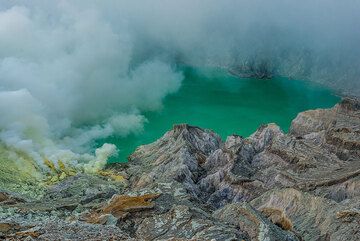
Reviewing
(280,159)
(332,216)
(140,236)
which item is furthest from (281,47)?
(140,236)

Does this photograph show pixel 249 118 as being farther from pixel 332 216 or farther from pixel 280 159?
pixel 332 216

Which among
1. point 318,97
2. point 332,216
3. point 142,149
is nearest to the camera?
point 332,216

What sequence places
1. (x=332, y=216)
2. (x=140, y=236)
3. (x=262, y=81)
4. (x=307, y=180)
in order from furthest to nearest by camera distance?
(x=262, y=81), (x=307, y=180), (x=332, y=216), (x=140, y=236)

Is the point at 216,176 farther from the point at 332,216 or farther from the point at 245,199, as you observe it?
the point at 332,216

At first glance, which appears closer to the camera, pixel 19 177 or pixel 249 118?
pixel 19 177

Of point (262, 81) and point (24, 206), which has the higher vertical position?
point (262, 81)

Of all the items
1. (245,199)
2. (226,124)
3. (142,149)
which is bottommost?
(245,199)
